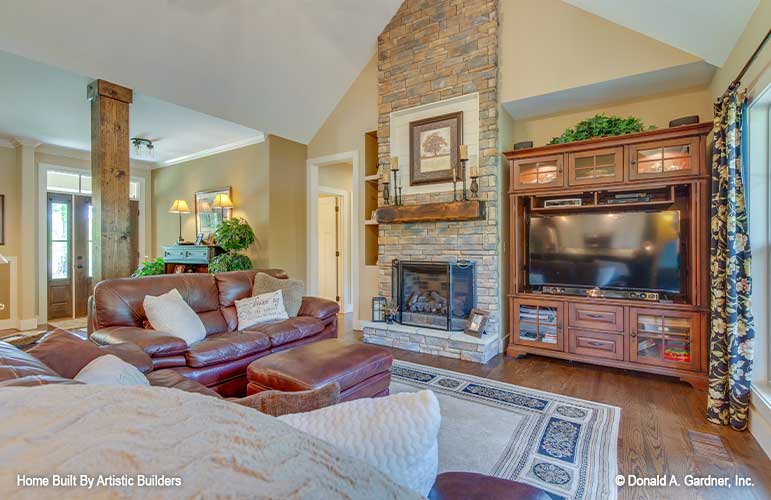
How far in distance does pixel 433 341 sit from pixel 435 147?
2.29m

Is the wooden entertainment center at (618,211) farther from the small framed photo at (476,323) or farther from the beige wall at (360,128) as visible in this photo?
the beige wall at (360,128)

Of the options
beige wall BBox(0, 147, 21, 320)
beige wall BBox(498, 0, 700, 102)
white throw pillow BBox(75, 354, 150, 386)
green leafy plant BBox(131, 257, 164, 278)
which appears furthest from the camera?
beige wall BBox(0, 147, 21, 320)

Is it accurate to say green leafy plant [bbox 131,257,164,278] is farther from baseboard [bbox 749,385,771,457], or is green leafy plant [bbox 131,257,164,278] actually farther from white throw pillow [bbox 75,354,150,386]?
baseboard [bbox 749,385,771,457]

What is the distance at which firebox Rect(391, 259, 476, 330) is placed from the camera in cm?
418

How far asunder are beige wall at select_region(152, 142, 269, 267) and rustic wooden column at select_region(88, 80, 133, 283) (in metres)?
1.85

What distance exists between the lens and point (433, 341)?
4.02 metres

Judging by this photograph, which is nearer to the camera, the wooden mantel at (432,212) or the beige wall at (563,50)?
the beige wall at (563,50)

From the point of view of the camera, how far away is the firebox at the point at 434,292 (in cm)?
418

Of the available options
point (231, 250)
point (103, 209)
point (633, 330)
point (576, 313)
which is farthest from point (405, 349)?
point (103, 209)

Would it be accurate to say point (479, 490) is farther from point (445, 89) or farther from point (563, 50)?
point (445, 89)

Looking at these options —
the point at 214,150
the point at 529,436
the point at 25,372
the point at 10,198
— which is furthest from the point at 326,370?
the point at 10,198

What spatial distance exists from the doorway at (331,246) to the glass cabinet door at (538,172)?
3.59 metres

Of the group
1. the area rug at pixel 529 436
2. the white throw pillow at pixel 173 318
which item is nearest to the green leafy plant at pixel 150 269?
the white throw pillow at pixel 173 318

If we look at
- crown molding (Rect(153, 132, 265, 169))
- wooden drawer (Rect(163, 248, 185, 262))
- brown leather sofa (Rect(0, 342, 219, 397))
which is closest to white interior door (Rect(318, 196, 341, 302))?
crown molding (Rect(153, 132, 265, 169))
